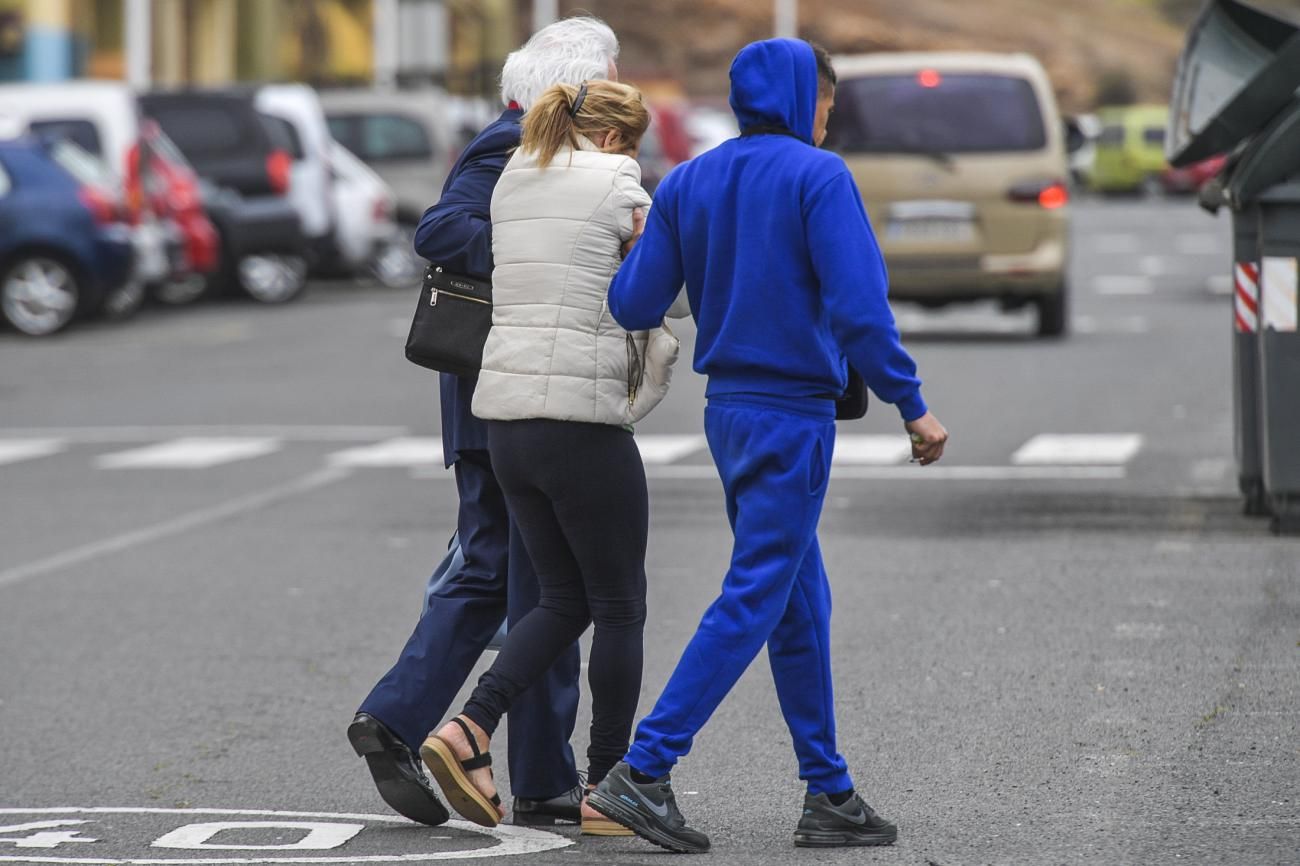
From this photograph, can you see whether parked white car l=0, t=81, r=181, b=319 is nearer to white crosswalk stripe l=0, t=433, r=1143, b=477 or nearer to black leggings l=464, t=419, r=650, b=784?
white crosswalk stripe l=0, t=433, r=1143, b=477

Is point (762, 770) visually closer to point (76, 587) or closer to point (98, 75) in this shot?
point (76, 587)

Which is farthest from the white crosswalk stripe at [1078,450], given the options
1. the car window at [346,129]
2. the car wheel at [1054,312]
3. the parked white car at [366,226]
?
the car window at [346,129]

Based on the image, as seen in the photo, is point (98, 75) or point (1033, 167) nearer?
point (1033, 167)

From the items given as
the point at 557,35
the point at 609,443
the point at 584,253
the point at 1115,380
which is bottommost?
the point at 1115,380

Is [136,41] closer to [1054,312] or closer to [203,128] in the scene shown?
[203,128]

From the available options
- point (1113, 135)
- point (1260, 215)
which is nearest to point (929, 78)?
point (1260, 215)

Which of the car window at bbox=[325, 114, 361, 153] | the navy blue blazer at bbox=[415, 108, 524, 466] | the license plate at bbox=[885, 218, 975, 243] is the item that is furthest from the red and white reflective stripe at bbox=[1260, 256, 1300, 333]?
the car window at bbox=[325, 114, 361, 153]

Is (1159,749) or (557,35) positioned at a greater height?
(557,35)

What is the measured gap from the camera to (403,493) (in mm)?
12773

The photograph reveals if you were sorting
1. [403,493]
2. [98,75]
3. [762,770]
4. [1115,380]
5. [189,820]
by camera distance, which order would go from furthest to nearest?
[98,75] < [1115,380] < [403,493] < [762,770] < [189,820]

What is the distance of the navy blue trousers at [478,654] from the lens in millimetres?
5930

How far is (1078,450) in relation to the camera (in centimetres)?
1380

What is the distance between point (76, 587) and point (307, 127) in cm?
1838

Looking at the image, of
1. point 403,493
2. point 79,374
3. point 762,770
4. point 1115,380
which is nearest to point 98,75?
point 79,374
